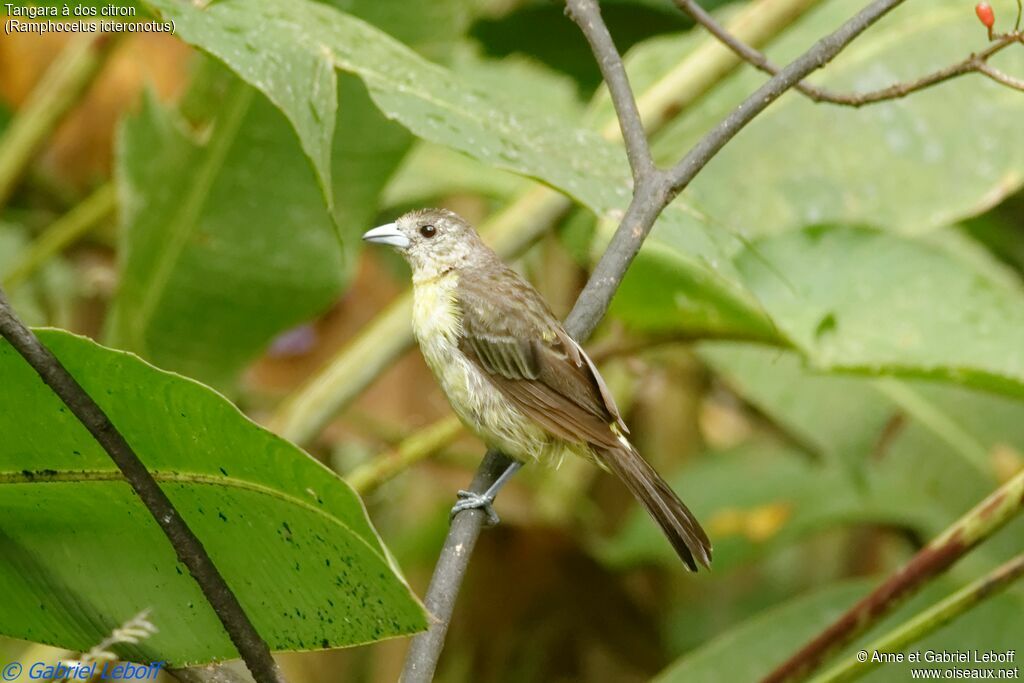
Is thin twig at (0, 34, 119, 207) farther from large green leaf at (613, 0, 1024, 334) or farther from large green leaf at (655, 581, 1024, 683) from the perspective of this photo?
large green leaf at (655, 581, 1024, 683)

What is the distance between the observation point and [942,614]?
2.01 m

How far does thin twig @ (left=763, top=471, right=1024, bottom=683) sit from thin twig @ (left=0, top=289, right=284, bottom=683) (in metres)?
1.09

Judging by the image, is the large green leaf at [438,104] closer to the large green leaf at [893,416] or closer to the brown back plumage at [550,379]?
the brown back plumage at [550,379]

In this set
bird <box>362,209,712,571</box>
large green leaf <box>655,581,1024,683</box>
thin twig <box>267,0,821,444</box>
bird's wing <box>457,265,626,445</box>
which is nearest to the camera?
bird <box>362,209,712,571</box>

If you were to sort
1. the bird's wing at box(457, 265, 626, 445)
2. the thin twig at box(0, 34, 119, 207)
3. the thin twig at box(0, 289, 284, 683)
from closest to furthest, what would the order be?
the thin twig at box(0, 289, 284, 683)
the bird's wing at box(457, 265, 626, 445)
the thin twig at box(0, 34, 119, 207)

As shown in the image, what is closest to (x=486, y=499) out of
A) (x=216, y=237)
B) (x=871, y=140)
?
(x=216, y=237)

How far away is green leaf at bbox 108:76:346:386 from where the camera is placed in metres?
2.99

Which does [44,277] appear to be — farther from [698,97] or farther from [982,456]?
[982,456]

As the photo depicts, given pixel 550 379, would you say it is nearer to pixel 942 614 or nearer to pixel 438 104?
pixel 438 104

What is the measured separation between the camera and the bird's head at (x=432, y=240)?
2.95 m

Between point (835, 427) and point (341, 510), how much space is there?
94.7 inches

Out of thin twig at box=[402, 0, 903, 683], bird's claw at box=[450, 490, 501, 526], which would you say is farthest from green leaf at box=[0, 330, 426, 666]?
bird's claw at box=[450, 490, 501, 526]

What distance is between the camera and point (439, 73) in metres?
2.27

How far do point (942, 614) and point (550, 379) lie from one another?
2.88 ft
